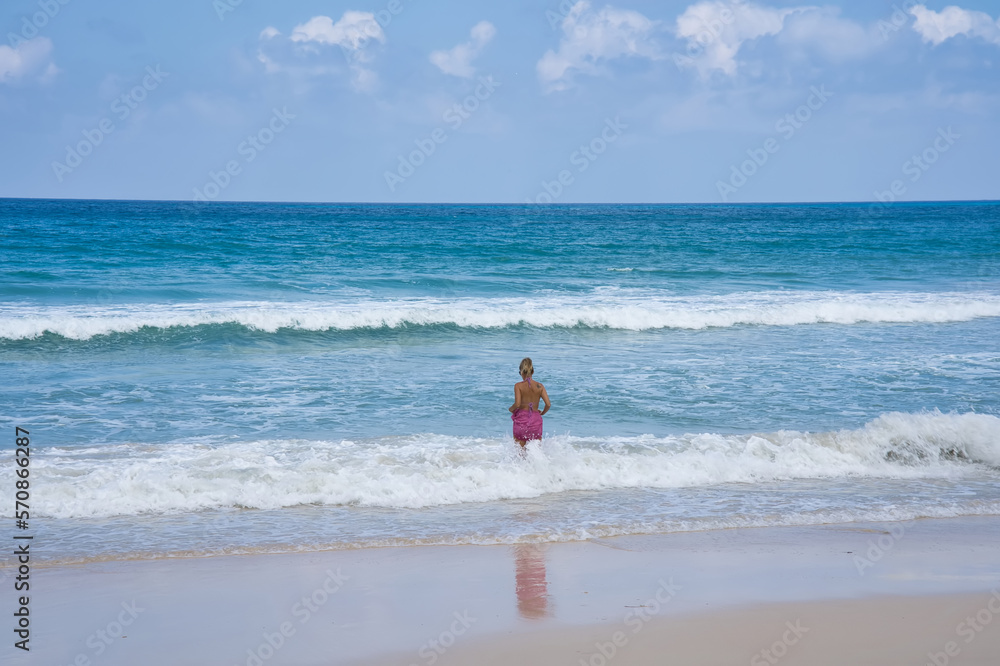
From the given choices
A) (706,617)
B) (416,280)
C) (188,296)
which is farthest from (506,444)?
(416,280)

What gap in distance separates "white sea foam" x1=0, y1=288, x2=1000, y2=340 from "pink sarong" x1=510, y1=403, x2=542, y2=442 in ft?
32.5

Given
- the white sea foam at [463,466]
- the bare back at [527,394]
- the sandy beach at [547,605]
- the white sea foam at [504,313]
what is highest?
the white sea foam at [504,313]

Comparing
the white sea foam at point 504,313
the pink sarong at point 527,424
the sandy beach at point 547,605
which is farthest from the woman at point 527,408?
the white sea foam at point 504,313

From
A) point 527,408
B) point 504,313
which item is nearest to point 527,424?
point 527,408

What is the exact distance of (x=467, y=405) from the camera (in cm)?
1163

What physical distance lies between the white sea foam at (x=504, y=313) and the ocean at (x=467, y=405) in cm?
9

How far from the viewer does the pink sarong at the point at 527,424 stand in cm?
892

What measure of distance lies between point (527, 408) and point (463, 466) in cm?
95

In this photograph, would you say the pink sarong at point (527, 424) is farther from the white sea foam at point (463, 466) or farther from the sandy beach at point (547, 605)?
the sandy beach at point (547, 605)

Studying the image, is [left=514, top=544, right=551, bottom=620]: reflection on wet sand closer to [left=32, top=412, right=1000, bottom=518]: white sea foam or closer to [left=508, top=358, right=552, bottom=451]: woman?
[left=32, top=412, right=1000, bottom=518]: white sea foam

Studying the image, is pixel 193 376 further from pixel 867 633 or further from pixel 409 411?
pixel 867 633

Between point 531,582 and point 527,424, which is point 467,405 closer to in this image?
point 527,424

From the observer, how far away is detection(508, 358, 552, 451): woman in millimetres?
8852

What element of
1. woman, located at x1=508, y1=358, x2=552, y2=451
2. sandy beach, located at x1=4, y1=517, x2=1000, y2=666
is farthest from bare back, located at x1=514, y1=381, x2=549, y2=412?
sandy beach, located at x1=4, y1=517, x2=1000, y2=666
